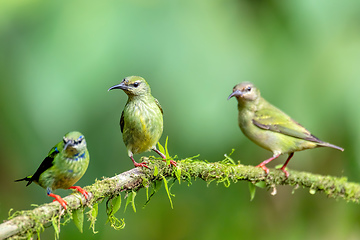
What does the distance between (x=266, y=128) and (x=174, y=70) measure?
911 millimetres

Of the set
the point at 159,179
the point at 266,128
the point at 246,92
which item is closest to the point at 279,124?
the point at 266,128

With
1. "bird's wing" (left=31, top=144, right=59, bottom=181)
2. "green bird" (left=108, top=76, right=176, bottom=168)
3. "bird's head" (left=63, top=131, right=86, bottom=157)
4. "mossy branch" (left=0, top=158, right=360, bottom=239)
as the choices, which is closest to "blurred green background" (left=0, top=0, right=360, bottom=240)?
"mossy branch" (left=0, top=158, right=360, bottom=239)

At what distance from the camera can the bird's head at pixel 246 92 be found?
4.11 m

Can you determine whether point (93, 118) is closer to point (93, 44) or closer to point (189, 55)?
point (93, 44)

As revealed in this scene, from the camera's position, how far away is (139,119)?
10.9 feet

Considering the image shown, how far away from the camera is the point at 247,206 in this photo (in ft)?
19.8

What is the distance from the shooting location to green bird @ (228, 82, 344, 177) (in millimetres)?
4180

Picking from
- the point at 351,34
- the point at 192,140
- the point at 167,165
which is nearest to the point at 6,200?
the point at 192,140

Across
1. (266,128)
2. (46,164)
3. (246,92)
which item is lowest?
(46,164)

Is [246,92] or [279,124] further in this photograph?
[279,124]

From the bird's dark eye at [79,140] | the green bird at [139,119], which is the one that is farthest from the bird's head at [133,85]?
the bird's dark eye at [79,140]

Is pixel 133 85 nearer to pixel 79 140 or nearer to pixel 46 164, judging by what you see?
pixel 79 140

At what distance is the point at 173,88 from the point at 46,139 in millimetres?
1137

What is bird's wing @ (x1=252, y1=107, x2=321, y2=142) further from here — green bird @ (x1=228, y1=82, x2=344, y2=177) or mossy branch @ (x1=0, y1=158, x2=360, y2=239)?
mossy branch @ (x1=0, y1=158, x2=360, y2=239)
